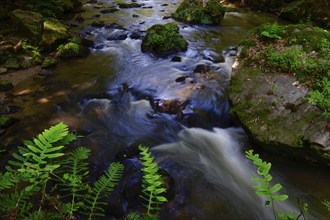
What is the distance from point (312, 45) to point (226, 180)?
4000 mm

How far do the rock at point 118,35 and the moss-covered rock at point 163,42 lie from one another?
163 centimetres

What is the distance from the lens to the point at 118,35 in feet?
39.7

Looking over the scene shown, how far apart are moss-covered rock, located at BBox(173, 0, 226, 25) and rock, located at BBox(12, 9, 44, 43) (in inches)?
255

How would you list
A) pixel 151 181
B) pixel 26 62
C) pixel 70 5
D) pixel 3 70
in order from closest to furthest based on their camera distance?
1. pixel 151 181
2. pixel 3 70
3. pixel 26 62
4. pixel 70 5

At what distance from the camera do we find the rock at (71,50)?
9906 mm

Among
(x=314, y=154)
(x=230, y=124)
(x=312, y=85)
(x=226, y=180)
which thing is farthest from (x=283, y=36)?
(x=226, y=180)

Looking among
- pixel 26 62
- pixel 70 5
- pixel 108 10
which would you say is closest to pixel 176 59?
pixel 26 62

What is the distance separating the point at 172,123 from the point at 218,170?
176cm

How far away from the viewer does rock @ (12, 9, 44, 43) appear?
10.4 metres

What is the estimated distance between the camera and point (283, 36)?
757 cm

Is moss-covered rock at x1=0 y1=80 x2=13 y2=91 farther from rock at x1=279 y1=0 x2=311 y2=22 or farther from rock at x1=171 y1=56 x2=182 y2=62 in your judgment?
rock at x1=279 y1=0 x2=311 y2=22

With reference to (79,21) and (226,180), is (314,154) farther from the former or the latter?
(79,21)

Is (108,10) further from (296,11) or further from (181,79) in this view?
(296,11)

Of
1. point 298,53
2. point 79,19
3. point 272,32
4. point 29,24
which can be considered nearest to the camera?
point 298,53
